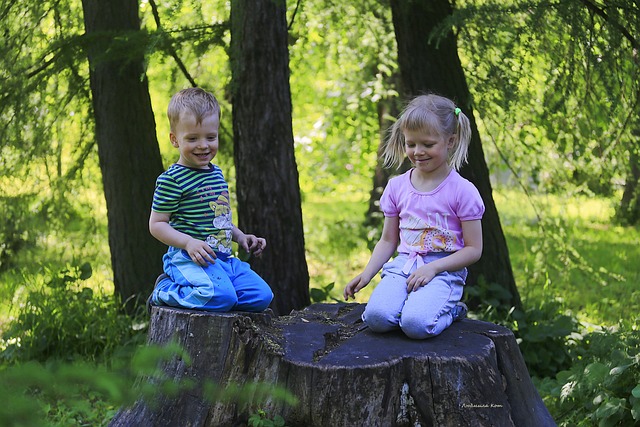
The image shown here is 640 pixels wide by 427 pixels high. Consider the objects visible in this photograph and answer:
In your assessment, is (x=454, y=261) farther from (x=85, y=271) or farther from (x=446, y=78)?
(x=85, y=271)

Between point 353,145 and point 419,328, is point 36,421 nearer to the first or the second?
point 419,328

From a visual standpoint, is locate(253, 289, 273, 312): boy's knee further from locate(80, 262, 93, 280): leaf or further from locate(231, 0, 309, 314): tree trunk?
locate(80, 262, 93, 280): leaf

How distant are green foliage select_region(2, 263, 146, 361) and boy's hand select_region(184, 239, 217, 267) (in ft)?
7.71

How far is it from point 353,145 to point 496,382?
9252 millimetres

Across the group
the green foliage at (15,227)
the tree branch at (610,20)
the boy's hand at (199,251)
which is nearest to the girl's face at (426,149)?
the boy's hand at (199,251)

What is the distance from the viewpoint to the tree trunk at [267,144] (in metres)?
5.32

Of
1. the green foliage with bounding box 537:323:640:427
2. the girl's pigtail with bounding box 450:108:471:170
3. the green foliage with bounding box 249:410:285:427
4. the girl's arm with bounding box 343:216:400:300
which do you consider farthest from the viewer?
the green foliage with bounding box 537:323:640:427

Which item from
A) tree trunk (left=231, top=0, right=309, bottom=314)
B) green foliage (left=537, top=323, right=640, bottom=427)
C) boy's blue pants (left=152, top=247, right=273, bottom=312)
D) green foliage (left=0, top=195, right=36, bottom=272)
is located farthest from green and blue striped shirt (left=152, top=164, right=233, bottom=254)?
green foliage (left=0, top=195, right=36, bottom=272)

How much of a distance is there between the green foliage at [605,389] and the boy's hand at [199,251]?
6.89ft

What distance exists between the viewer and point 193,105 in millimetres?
3625

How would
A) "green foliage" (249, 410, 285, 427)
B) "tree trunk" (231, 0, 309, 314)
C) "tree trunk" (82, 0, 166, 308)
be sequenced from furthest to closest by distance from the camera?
"tree trunk" (82, 0, 166, 308) → "tree trunk" (231, 0, 309, 314) → "green foliage" (249, 410, 285, 427)

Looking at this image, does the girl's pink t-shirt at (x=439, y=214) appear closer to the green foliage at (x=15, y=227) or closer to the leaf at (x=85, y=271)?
the leaf at (x=85, y=271)

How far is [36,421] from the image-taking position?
1295 mm

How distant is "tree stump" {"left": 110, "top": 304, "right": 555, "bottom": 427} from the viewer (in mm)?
3266
